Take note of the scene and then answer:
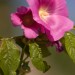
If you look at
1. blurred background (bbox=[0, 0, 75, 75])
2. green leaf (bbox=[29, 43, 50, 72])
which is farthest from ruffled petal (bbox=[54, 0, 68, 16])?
blurred background (bbox=[0, 0, 75, 75])

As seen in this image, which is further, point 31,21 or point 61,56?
point 61,56

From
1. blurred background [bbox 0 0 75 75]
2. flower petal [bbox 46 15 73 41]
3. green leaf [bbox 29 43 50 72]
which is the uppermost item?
flower petal [bbox 46 15 73 41]

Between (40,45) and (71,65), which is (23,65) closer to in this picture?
(40,45)

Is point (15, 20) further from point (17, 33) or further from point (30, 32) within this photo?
point (17, 33)

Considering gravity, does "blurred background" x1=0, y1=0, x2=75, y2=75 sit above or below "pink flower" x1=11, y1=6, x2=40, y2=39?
below

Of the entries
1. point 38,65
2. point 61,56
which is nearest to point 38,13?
point 38,65

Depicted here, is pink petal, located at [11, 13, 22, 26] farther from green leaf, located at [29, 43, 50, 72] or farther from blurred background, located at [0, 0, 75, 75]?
blurred background, located at [0, 0, 75, 75]
